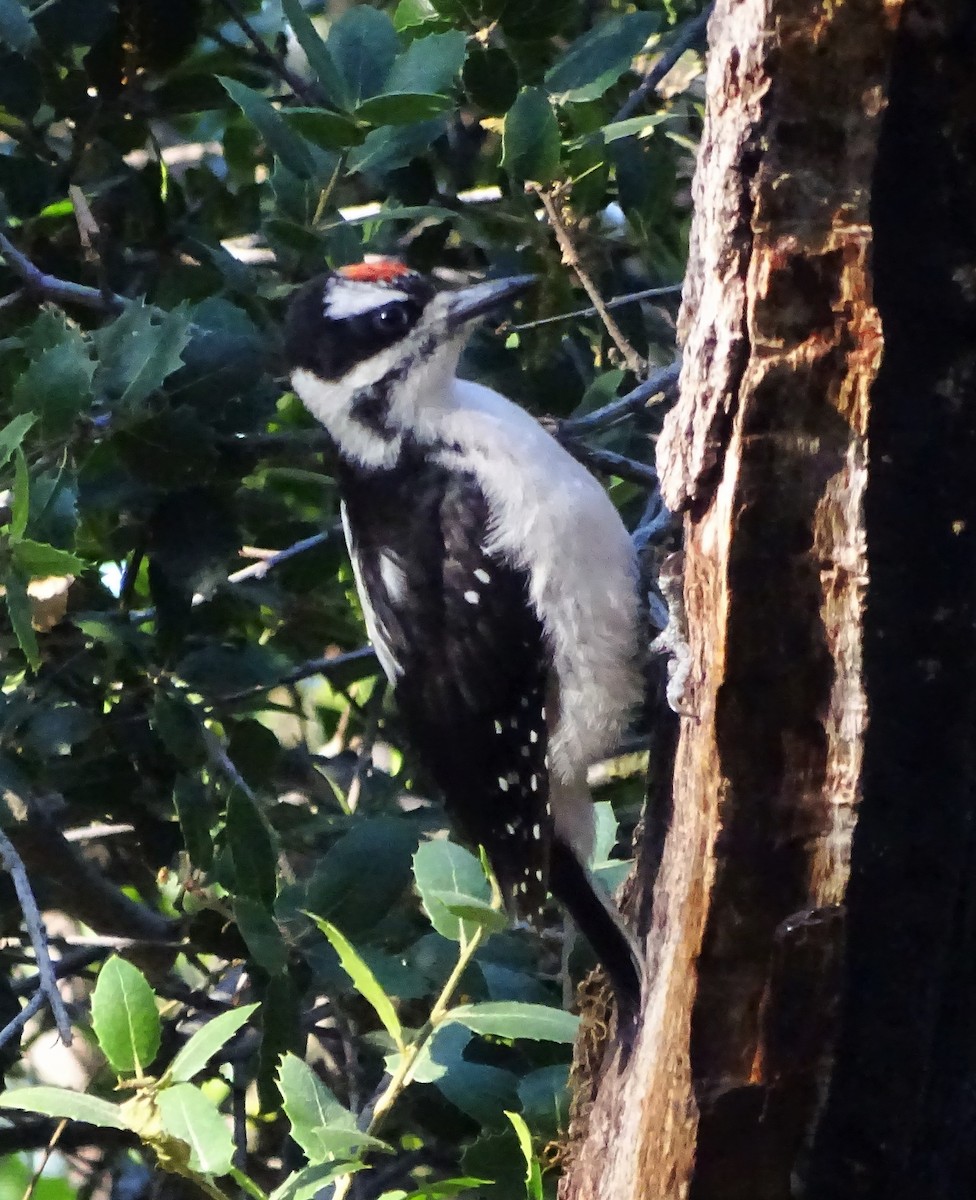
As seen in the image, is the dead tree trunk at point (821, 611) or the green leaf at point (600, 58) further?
the green leaf at point (600, 58)

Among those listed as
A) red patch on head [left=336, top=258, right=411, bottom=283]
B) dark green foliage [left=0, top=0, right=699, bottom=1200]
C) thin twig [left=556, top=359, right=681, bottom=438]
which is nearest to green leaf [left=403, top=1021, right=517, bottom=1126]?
dark green foliage [left=0, top=0, right=699, bottom=1200]

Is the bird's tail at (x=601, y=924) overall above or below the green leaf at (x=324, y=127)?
below

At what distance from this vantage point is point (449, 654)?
2.13 m

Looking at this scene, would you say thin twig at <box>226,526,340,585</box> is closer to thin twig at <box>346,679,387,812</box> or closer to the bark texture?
thin twig at <box>346,679,387,812</box>

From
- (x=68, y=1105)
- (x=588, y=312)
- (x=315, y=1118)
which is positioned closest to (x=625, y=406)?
(x=588, y=312)

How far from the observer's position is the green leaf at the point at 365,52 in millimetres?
1917

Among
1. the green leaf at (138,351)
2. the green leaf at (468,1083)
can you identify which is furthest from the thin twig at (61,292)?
the green leaf at (468,1083)

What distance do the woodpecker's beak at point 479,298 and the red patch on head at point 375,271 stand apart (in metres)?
0.09

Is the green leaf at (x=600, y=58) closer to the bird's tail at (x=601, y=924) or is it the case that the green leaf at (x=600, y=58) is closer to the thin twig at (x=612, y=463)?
the thin twig at (x=612, y=463)

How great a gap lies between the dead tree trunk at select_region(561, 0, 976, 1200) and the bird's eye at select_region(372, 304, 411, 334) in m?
0.93

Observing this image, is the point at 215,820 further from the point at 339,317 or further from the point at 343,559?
the point at 339,317

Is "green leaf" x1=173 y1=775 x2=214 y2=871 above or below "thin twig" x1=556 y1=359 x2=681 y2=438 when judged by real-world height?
below

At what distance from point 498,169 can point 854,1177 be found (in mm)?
1622

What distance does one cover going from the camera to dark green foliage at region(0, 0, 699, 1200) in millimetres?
1737
